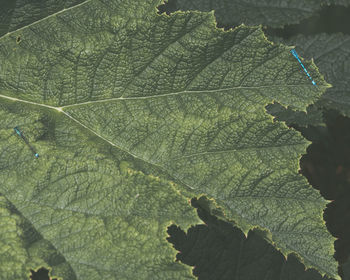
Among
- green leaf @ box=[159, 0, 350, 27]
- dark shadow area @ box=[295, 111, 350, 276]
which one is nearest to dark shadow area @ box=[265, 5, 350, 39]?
dark shadow area @ box=[295, 111, 350, 276]

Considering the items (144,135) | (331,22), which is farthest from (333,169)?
(144,135)

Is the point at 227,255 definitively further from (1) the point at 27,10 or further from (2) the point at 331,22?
(2) the point at 331,22

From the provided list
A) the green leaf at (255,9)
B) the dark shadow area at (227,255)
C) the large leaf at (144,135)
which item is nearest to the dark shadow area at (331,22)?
the green leaf at (255,9)

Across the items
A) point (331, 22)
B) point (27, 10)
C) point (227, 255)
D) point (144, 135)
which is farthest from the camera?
point (331, 22)

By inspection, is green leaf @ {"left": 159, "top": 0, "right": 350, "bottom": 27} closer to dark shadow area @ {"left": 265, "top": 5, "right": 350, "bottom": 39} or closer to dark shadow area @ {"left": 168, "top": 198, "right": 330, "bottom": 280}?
dark shadow area @ {"left": 168, "top": 198, "right": 330, "bottom": 280}

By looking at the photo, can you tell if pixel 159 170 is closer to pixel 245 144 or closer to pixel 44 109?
pixel 245 144

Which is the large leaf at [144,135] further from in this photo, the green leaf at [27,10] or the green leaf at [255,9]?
the green leaf at [255,9]

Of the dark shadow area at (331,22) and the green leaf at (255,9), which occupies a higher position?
the green leaf at (255,9)
